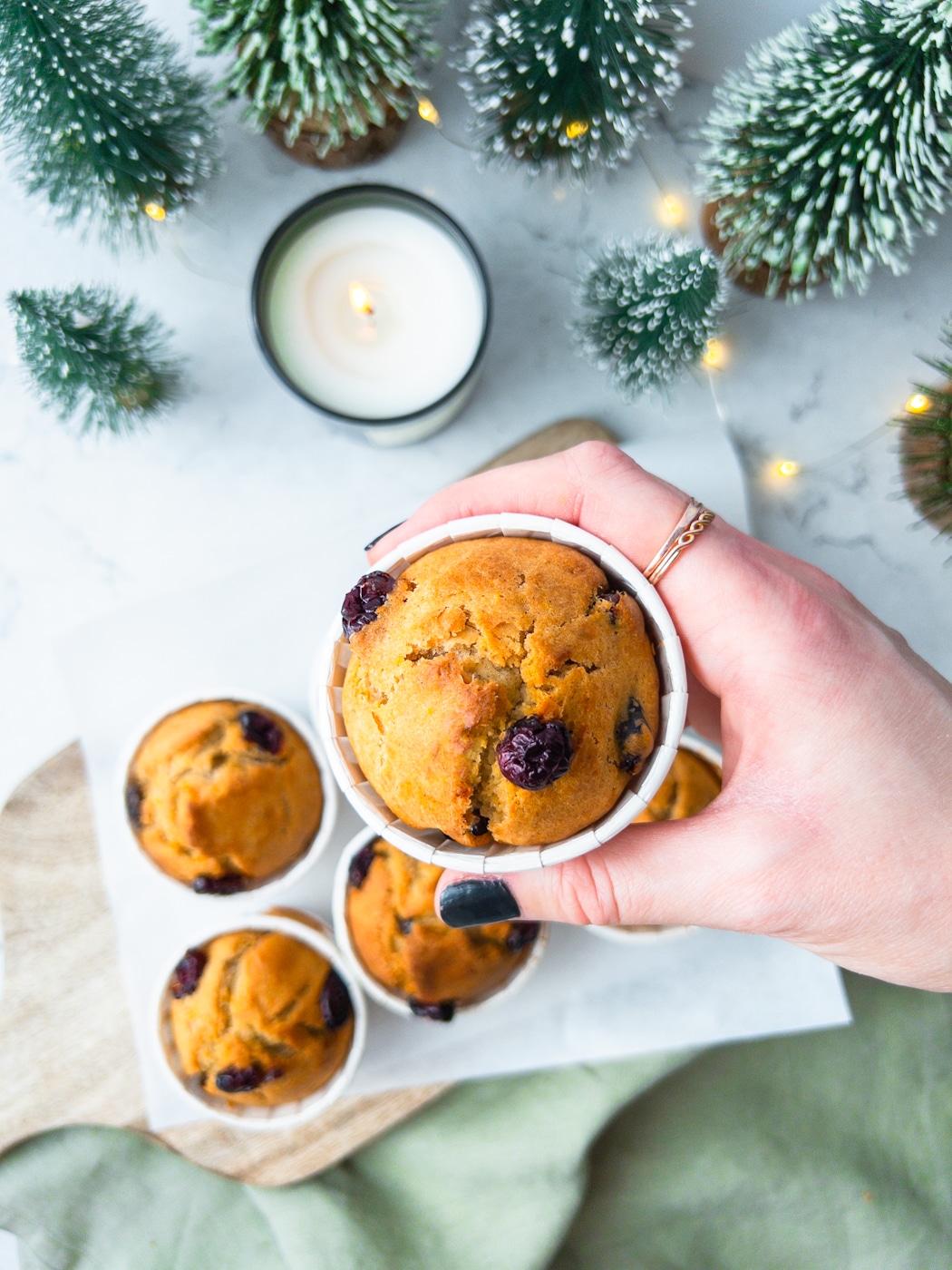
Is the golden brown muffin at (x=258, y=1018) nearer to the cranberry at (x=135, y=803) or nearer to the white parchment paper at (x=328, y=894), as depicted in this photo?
the white parchment paper at (x=328, y=894)

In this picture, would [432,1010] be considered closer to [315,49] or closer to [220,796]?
[220,796]

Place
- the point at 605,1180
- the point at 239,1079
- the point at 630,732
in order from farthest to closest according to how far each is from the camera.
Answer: the point at 605,1180, the point at 239,1079, the point at 630,732

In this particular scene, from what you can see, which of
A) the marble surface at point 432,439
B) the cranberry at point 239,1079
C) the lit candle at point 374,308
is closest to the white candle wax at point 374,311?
the lit candle at point 374,308

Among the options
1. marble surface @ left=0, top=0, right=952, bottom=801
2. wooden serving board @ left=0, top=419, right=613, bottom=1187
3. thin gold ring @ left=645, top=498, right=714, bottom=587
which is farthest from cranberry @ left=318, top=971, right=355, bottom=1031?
thin gold ring @ left=645, top=498, right=714, bottom=587

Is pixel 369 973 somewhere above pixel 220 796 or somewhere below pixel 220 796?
below

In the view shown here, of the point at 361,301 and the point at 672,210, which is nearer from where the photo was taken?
the point at 361,301

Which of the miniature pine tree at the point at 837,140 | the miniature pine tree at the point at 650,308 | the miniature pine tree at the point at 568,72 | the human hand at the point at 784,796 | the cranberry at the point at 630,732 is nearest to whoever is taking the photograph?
the cranberry at the point at 630,732

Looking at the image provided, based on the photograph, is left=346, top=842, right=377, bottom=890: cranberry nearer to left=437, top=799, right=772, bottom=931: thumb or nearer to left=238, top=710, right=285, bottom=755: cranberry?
left=238, top=710, right=285, bottom=755: cranberry

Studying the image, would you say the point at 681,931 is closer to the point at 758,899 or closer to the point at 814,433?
the point at 758,899

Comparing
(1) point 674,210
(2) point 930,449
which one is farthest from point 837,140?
(2) point 930,449
